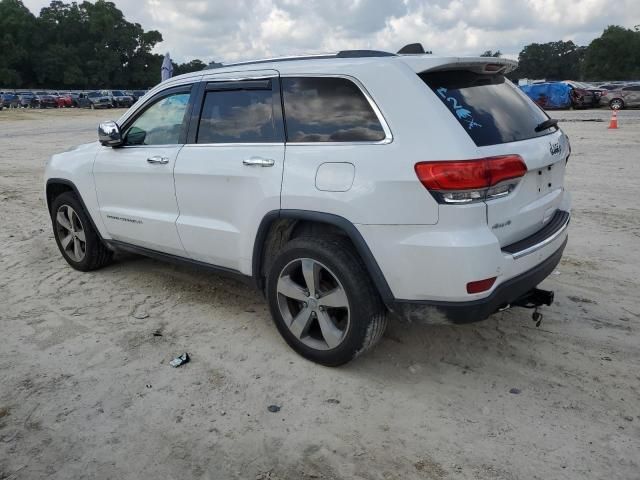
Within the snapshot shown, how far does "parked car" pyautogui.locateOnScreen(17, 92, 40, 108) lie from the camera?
53.3 meters

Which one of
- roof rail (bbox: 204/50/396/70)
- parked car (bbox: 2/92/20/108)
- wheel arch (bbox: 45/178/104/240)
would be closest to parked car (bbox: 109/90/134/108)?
parked car (bbox: 2/92/20/108)

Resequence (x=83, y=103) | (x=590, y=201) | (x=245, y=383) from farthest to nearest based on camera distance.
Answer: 1. (x=83, y=103)
2. (x=590, y=201)
3. (x=245, y=383)

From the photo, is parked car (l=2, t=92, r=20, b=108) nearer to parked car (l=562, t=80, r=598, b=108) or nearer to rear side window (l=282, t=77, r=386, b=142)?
parked car (l=562, t=80, r=598, b=108)

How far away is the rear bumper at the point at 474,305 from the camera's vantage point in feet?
9.71

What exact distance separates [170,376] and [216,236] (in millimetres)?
984

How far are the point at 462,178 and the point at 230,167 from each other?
159cm

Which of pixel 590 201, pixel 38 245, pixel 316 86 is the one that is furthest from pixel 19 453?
pixel 590 201

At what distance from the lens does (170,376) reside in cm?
354

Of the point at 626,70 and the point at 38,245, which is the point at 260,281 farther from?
the point at 626,70

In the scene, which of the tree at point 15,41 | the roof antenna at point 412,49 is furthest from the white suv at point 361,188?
the tree at point 15,41

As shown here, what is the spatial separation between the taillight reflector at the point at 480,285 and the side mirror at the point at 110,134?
312 centimetres

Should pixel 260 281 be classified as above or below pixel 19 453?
above

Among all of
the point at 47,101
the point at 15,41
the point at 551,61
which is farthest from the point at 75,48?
the point at 551,61

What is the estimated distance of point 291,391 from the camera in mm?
3336
